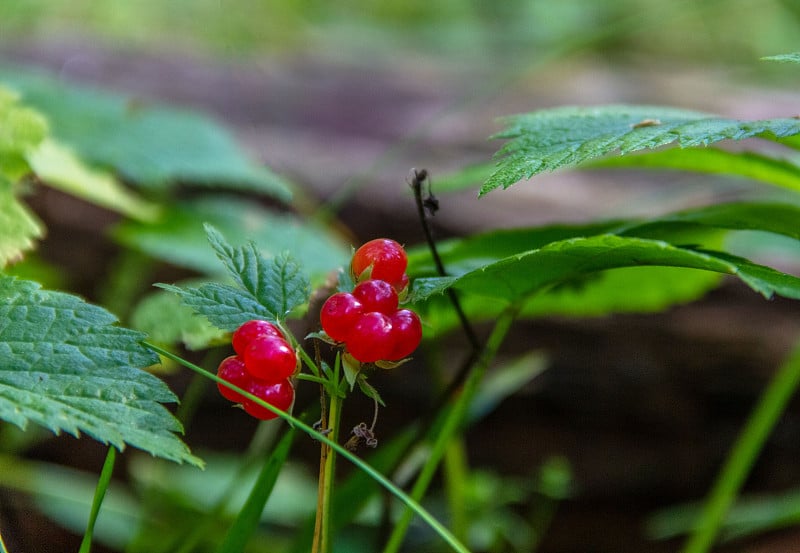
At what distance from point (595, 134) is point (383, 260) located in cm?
23

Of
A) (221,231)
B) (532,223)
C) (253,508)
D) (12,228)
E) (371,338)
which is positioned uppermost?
(532,223)

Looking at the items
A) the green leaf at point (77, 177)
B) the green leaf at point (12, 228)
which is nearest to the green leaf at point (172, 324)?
the green leaf at point (12, 228)

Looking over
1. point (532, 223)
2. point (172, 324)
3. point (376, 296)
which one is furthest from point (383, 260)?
Result: point (532, 223)

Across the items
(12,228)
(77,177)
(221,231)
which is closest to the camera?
(12,228)

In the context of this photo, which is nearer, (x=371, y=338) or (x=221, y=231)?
(x=371, y=338)

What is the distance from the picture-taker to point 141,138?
58.0 inches

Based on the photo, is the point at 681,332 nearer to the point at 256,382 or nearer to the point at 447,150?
the point at 447,150

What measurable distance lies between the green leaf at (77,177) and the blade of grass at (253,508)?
2.63 ft

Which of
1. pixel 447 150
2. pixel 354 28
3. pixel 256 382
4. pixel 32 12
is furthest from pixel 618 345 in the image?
pixel 354 28

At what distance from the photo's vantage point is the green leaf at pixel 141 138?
4.42 ft

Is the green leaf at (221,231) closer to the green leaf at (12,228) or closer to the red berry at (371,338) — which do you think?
the green leaf at (12,228)

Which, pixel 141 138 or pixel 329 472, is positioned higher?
pixel 141 138

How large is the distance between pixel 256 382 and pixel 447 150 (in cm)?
152

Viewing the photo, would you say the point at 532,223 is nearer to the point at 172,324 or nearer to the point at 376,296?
the point at 172,324
